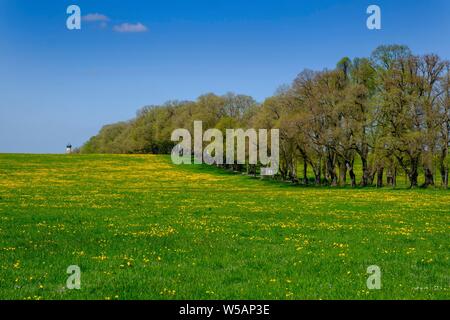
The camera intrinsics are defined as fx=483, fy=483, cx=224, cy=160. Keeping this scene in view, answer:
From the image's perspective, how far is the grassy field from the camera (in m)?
12.0

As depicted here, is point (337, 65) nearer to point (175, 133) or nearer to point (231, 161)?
point (231, 161)

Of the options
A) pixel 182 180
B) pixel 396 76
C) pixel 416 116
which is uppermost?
pixel 396 76

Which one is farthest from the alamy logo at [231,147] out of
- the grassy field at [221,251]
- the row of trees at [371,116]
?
the grassy field at [221,251]

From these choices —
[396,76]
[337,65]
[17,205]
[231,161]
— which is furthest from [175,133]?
[17,205]

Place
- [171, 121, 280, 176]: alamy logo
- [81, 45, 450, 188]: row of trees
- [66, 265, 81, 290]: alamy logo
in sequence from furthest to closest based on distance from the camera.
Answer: [171, 121, 280, 176]: alamy logo → [81, 45, 450, 188]: row of trees → [66, 265, 81, 290]: alamy logo

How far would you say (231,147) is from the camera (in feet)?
281

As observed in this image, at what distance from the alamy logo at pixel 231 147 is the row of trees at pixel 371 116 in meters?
1.83

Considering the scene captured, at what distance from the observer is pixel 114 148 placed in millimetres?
145375

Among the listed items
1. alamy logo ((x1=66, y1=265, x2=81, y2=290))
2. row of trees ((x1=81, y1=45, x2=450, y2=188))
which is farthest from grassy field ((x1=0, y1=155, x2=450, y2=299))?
row of trees ((x1=81, y1=45, x2=450, y2=188))

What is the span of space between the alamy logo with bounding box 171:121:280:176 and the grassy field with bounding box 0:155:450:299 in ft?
127

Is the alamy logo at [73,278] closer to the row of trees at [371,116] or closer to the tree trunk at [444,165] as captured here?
the row of trees at [371,116]

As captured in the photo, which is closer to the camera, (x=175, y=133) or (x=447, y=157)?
(x=447, y=157)

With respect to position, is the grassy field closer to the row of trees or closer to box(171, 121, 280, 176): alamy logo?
the row of trees
